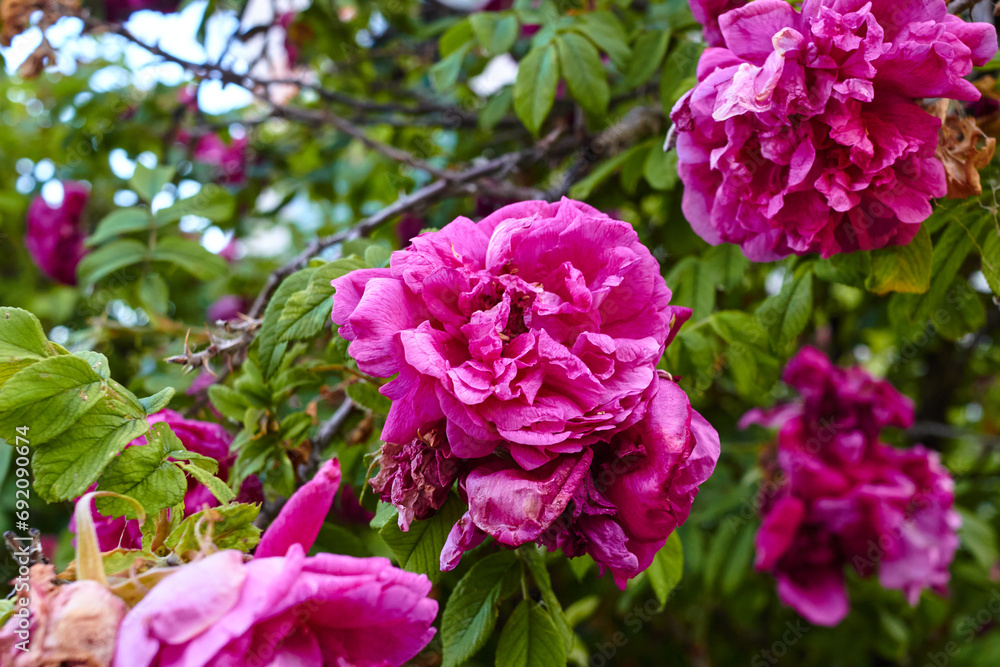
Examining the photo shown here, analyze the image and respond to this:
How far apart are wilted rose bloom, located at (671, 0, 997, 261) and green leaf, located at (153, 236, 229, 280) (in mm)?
1103

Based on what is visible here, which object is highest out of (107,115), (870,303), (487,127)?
(107,115)

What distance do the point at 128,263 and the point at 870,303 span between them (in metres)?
2.14

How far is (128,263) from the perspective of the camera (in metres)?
1.54

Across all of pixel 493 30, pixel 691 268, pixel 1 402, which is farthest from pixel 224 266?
pixel 691 268

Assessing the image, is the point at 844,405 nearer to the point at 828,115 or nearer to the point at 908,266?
the point at 908,266

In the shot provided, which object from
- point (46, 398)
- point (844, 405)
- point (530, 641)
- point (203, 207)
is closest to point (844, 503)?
point (844, 405)

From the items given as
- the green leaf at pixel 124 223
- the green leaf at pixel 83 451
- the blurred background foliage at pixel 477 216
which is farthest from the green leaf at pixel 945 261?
the green leaf at pixel 124 223

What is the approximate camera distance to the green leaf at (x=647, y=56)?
52.9 inches

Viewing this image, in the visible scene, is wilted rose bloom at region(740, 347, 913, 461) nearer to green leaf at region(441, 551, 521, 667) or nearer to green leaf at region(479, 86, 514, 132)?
green leaf at region(479, 86, 514, 132)

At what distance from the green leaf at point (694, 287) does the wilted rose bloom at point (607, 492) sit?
0.50 m

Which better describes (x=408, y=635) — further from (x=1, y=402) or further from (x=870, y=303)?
(x=870, y=303)

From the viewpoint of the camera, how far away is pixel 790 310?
1.14 m

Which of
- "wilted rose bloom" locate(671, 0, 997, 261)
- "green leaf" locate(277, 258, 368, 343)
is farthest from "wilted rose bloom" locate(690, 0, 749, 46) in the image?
"green leaf" locate(277, 258, 368, 343)

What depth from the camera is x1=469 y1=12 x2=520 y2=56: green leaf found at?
1.40 m
